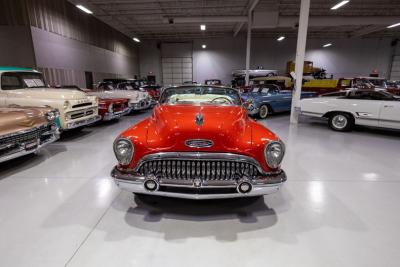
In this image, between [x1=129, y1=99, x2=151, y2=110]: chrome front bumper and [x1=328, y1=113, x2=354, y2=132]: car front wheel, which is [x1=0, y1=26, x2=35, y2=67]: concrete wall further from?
[x1=328, y1=113, x2=354, y2=132]: car front wheel

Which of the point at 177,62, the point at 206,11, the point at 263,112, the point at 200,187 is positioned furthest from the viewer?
the point at 177,62

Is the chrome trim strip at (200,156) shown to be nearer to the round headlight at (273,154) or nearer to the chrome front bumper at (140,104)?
the round headlight at (273,154)

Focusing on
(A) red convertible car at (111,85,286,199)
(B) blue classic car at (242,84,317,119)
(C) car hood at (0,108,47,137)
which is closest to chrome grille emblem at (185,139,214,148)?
(A) red convertible car at (111,85,286,199)

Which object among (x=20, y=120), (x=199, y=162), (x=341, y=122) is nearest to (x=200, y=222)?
(x=199, y=162)

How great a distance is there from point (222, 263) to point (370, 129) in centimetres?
679

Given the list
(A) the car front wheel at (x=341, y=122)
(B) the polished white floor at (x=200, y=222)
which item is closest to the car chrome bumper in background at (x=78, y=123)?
(B) the polished white floor at (x=200, y=222)

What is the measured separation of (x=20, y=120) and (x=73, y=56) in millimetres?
9582

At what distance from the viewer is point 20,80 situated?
17.8ft

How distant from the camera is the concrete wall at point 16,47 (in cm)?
876

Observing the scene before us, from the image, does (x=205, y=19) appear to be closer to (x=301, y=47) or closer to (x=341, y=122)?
(x=301, y=47)

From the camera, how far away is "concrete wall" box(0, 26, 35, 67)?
8758 millimetres

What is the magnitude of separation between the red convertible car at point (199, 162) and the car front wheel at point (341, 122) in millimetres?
5025

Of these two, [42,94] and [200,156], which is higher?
[42,94]

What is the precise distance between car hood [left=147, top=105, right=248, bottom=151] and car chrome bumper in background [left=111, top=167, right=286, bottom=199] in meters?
0.33
